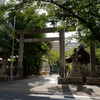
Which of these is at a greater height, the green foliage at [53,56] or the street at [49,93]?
the green foliage at [53,56]

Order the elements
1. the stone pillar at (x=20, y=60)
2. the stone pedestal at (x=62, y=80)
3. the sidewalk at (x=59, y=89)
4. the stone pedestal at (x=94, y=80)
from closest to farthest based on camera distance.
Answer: the sidewalk at (x=59, y=89), the stone pedestal at (x=94, y=80), the stone pedestal at (x=62, y=80), the stone pillar at (x=20, y=60)

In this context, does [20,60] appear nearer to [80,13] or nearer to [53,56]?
[80,13]

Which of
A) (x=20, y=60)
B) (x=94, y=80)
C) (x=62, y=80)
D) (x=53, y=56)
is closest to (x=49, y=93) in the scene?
(x=62, y=80)

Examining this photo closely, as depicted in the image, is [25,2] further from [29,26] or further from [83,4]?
[29,26]

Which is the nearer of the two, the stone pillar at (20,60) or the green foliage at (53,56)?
the stone pillar at (20,60)

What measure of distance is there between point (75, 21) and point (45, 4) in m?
2.75

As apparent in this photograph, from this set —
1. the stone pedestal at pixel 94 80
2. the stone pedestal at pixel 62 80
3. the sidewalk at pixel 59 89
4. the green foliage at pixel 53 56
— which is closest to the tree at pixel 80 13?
the sidewalk at pixel 59 89

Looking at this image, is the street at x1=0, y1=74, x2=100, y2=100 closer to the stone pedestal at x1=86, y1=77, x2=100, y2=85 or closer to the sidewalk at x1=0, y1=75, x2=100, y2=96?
the sidewalk at x1=0, y1=75, x2=100, y2=96

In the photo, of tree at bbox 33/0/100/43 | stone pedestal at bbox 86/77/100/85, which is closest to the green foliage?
stone pedestal at bbox 86/77/100/85

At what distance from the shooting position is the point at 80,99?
654 cm

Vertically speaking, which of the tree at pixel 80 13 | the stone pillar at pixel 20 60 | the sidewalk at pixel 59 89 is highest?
the tree at pixel 80 13

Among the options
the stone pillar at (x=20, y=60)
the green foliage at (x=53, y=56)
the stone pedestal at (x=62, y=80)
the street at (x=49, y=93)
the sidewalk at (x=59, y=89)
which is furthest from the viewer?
the green foliage at (x=53, y=56)

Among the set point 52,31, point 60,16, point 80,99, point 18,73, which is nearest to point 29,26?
point 52,31

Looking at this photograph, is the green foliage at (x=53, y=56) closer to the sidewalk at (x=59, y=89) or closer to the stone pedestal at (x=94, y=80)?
the stone pedestal at (x=94, y=80)
